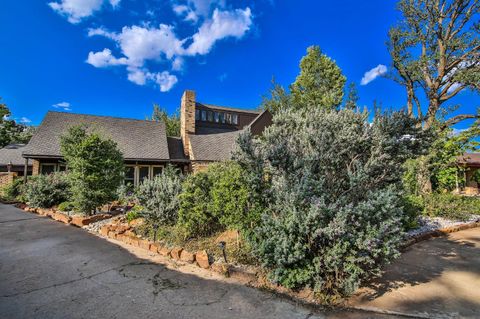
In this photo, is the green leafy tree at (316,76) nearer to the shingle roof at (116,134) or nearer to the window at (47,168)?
the shingle roof at (116,134)

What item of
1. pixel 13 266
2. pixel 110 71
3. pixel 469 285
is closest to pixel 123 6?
pixel 110 71

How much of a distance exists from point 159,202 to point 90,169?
3.96m

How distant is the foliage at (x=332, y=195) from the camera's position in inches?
126

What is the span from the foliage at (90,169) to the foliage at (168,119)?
1000 inches

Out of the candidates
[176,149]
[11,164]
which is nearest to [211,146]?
[176,149]

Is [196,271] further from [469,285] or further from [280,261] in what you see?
[469,285]

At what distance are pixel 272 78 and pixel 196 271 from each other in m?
29.6

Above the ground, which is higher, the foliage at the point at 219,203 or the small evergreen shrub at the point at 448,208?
the foliage at the point at 219,203

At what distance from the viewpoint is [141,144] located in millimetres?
17125

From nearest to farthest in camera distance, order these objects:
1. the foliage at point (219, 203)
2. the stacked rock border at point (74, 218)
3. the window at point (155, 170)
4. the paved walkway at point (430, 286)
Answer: the paved walkway at point (430, 286), the foliage at point (219, 203), the stacked rock border at point (74, 218), the window at point (155, 170)

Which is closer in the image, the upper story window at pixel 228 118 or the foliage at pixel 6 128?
the upper story window at pixel 228 118

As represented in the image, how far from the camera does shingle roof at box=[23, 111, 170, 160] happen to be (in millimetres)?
14451

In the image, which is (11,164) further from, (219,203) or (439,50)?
(439,50)

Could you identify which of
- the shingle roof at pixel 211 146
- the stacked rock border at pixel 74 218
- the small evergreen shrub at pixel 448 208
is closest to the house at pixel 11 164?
the stacked rock border at pixel 74 218
